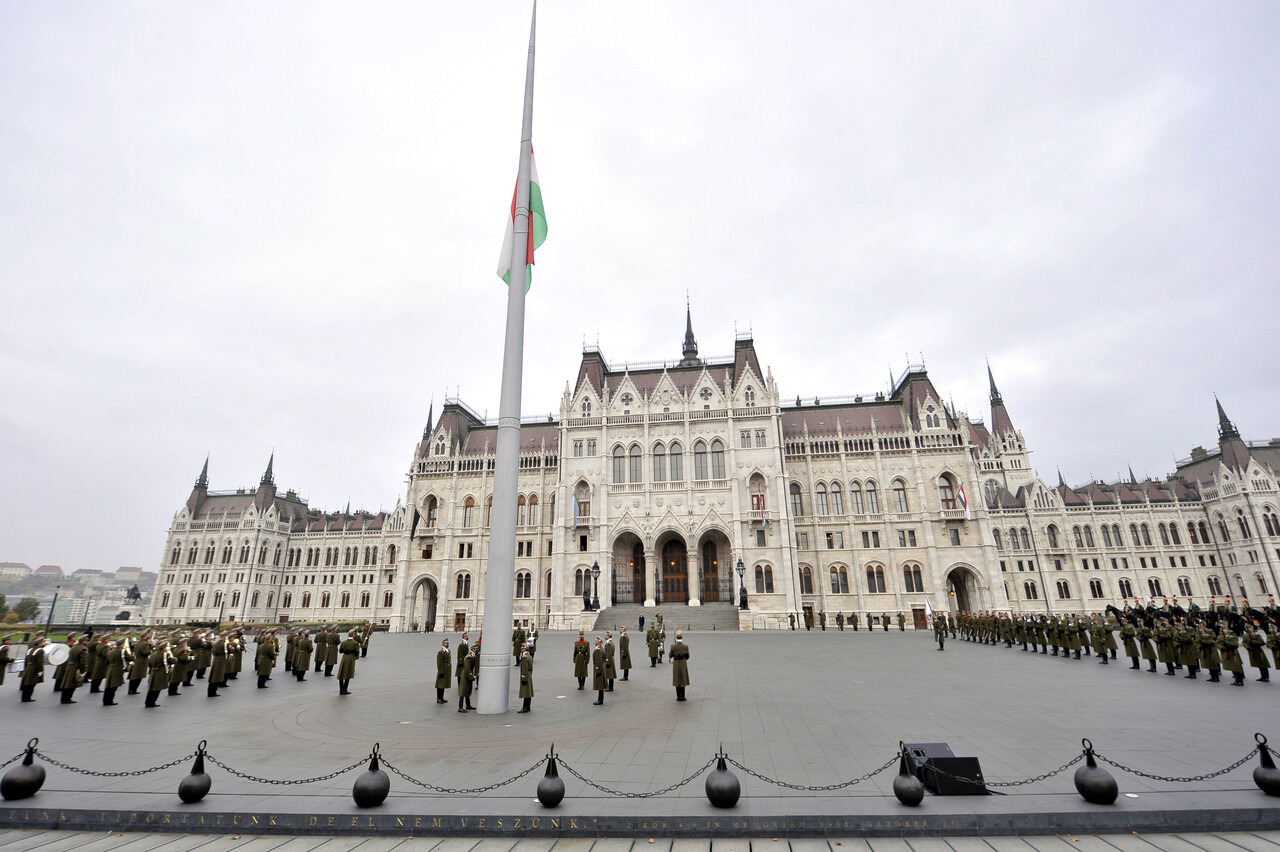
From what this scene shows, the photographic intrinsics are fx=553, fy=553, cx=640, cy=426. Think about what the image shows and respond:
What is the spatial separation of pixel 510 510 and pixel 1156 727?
13652 mm

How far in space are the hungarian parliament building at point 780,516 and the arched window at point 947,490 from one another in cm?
23

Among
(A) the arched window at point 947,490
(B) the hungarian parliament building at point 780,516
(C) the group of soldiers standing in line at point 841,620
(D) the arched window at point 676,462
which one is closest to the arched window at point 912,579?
(B) the hungarian parliament building at point 780,516

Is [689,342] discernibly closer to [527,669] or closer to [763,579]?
[763,579]

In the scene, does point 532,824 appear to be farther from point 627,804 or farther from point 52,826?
point 52,826

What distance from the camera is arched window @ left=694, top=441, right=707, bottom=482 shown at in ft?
160

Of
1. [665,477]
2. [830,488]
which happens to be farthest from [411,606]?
[830,488]

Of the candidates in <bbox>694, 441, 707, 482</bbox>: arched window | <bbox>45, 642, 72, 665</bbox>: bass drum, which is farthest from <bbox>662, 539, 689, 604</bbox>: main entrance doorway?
<bbox>45, 642, 72, 665</bbox>: bass drum

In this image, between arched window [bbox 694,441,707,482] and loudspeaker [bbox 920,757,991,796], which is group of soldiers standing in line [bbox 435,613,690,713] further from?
arched window [bbox 694,441,707,482]

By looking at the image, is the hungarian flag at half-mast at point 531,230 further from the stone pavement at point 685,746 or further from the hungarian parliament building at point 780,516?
the hungarian parliament building at point 780,516

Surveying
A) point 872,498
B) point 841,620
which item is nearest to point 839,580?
point 872,498

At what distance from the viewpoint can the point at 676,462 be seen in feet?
162

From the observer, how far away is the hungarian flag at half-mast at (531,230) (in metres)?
14.8

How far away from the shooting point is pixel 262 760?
8828 mm

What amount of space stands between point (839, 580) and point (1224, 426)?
54.2 meters
